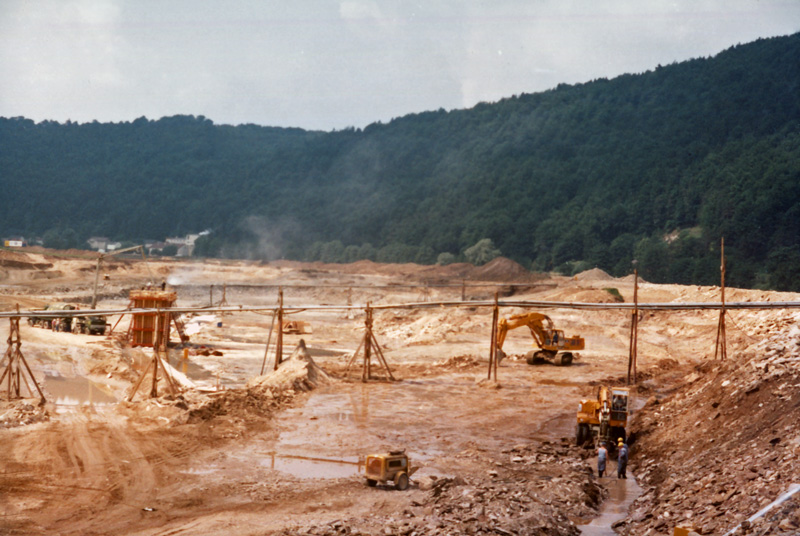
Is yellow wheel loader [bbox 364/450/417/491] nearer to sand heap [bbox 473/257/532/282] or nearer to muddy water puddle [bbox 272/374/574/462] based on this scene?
muddy water puddle [bbox 272/374/574/462]

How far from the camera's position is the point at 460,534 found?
1204 centimetres

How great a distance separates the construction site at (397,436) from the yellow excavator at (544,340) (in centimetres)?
10

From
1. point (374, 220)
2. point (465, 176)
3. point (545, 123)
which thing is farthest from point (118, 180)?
point (545, 123)

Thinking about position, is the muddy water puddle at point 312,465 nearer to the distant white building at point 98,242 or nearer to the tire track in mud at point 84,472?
the tire track in mud at point 84,472

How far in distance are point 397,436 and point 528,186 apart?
101 m

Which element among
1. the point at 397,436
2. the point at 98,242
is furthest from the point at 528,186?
the point at 397,436

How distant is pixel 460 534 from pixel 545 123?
13220cm

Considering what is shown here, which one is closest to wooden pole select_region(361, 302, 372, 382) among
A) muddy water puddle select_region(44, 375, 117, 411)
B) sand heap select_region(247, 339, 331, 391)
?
sand heap select_region(247, 339, 331, 391)

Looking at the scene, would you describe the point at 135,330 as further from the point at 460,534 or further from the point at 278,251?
the point at 278,251

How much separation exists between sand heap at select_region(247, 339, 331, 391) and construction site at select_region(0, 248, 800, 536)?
97mm

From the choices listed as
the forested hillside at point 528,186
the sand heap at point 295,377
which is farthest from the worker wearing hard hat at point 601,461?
the forested hillside at point 528,186

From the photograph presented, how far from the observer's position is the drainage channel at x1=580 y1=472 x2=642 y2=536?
13.6 meters

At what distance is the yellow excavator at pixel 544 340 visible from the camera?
107 feet

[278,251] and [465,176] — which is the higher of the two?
[465,176]
